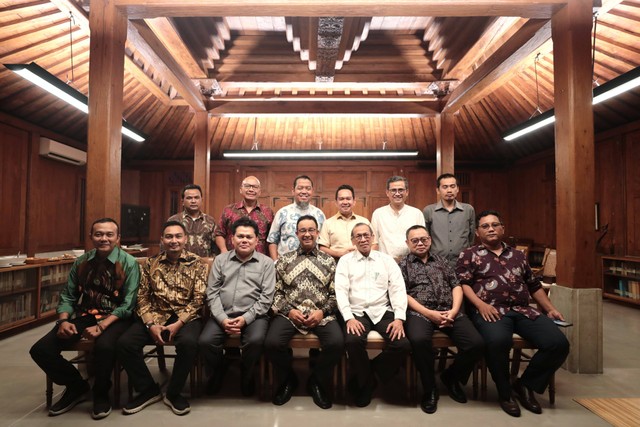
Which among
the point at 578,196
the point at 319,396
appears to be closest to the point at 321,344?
the point at 319,396

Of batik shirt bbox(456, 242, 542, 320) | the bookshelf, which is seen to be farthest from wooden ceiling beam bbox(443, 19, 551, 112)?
the bookshelf

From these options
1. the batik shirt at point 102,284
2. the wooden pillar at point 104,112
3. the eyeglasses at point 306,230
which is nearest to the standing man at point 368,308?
the eyeglasses at point 306,230

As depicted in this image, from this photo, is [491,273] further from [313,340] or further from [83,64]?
[83,64]

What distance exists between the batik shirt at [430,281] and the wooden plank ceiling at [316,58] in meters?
2.26

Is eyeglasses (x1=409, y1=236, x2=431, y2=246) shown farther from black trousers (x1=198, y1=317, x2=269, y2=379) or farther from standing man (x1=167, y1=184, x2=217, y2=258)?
standing man (x1=167, y1=184, x2=217, y2=258)

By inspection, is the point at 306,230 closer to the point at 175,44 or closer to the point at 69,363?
the point at 69,363

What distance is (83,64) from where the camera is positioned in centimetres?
591

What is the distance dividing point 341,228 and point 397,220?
0.54 metres

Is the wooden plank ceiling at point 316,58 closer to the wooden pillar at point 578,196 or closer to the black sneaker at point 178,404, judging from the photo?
the wooden pillar at point 578,196

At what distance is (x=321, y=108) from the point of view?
682cm

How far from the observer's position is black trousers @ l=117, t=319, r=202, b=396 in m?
2.71

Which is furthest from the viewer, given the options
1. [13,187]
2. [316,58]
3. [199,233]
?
[13,187]

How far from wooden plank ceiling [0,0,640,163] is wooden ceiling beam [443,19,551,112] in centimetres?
1

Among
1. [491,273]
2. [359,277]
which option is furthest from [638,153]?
[359,277]
